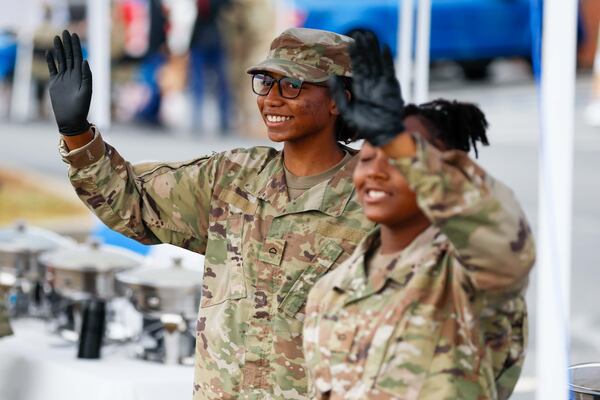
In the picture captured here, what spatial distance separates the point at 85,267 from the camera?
→ 13.5ft

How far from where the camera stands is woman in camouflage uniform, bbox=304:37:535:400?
1.74 meters

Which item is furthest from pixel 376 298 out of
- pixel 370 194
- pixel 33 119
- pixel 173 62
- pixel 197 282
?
pixel 33 119

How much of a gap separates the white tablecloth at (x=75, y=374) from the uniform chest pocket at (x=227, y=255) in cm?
112

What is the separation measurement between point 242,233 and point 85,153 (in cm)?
38

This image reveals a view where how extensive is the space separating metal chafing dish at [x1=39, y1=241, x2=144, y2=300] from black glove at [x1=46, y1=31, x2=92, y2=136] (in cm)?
163

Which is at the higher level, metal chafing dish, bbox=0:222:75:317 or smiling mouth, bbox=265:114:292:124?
smiling mouth, bbox=265:114:292:124

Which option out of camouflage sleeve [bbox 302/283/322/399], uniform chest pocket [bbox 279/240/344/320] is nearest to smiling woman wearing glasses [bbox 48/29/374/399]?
uniform chest pocket [bbox 279/240/344/320]

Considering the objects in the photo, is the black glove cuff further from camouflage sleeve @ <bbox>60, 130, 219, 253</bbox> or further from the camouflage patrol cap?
the camouflage patrol cap

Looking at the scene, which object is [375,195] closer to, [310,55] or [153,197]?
[310,55]

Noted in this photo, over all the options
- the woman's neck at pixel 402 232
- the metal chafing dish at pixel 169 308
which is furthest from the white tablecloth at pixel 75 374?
the woman's neck at pixel 402 232

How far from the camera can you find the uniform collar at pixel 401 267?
1889 mm

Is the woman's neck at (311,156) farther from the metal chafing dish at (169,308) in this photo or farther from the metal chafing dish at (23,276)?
the metal chafing dish at (23,276)

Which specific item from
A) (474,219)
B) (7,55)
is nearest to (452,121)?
(474,219)

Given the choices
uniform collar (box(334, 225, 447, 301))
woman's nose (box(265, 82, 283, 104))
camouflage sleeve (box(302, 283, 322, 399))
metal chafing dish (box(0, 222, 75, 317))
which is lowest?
metal chafing dish (box(0, 222, 75, 317))
